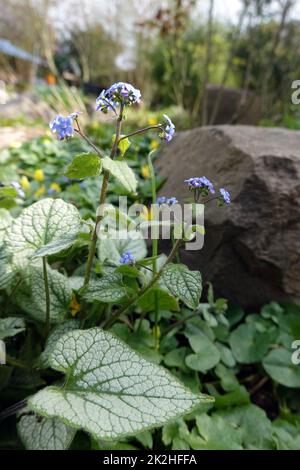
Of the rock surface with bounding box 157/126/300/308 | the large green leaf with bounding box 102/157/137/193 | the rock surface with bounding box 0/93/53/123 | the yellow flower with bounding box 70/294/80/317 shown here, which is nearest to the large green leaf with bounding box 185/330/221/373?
the rock surface with bounding box 157/126/300/308

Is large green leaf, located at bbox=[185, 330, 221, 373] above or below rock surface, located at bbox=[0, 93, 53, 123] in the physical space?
below

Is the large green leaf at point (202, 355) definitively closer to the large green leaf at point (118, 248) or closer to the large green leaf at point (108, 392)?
the large green leaf at point (118, 248)

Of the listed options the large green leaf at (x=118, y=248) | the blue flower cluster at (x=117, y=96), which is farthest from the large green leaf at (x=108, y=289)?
the blue flower cluster at (x=117, y=96)

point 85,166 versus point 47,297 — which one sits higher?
point 85,166

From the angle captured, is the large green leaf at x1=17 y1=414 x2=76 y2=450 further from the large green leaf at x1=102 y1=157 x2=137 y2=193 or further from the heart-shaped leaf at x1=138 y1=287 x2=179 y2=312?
the large green leaf at x1=102 y1=157 x2=137 y2=193

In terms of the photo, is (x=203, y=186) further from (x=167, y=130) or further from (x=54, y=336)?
(x=54, y=336)

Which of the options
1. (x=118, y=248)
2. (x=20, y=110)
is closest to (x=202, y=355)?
(x=118, y=248)
